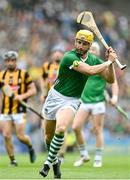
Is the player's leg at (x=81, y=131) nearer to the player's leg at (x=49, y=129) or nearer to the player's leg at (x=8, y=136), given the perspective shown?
the player's leg at (x=8, y=136)

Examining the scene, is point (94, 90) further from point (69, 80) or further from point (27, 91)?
point (69, 80)

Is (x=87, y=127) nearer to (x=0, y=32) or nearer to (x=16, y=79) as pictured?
(x=0, y=32)

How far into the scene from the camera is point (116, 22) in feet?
98.8

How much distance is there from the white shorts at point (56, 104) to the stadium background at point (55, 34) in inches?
402

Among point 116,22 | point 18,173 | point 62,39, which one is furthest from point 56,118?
point 116,22

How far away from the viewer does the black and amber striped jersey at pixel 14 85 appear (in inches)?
618

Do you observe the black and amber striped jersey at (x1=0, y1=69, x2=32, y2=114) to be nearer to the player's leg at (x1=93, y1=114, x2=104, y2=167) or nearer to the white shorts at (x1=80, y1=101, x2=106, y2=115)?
the white shorts at (x1=80, y1=101, x2=106, y2=115)

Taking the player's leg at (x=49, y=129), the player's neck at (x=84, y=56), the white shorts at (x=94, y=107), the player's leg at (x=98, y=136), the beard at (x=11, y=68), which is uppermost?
the player's neck at (x=84, y=56)

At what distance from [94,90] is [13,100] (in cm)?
163

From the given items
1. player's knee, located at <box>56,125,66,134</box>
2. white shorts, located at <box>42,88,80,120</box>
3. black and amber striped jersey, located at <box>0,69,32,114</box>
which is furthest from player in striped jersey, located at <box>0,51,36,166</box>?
player's knee, located at <box>56,125,66,134</box>

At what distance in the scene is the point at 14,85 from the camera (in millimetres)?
15727

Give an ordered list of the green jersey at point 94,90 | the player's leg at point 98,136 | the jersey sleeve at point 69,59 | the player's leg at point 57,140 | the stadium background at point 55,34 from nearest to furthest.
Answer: the player's leg at point 57,140 → the jersey sleeve at point 69,59 → the player's leg at point 98,136 → the green jersey at point 94,90 → the stadium background at point 55,34

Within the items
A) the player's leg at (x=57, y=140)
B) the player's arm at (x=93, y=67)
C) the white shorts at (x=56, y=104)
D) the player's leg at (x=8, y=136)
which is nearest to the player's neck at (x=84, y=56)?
the player's arm at (x=93, y=67)

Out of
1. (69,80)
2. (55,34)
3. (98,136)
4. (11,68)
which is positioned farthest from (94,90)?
(55,34)
